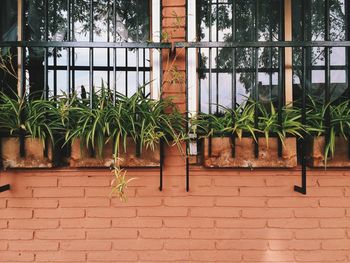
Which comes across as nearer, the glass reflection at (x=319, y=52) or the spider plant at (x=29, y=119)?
the spider plant at (x=29, y=119)

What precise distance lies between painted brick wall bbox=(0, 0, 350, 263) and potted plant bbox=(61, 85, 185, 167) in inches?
6.2

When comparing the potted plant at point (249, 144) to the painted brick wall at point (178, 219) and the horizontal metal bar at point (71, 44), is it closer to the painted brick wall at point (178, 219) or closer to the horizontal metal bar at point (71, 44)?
the painted brick wall at point (178, 219)

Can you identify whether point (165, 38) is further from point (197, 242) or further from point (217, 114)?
point (197, 242)

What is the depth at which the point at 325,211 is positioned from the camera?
7.97 ft

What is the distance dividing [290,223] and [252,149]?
56 centimetres

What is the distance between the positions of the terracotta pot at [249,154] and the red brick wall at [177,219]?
0.12m

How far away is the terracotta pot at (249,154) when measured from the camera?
7.64ft

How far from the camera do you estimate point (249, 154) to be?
7.68 feet

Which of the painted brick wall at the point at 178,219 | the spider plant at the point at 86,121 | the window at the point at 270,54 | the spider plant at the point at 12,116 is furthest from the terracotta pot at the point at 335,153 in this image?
the spider plant at the point at 12,116

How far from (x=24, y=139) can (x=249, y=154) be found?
55.4 inches

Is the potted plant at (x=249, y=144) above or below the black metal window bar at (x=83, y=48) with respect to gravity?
below

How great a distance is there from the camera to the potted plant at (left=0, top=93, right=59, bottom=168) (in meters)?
2.29

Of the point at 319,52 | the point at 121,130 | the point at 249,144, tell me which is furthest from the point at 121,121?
the point at 319,52

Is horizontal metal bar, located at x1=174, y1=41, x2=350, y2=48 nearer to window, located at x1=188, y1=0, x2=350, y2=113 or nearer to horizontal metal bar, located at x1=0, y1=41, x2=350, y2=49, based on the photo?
horizontal metal bar, located at x1=0, y1=41, x2=350, y2=49
